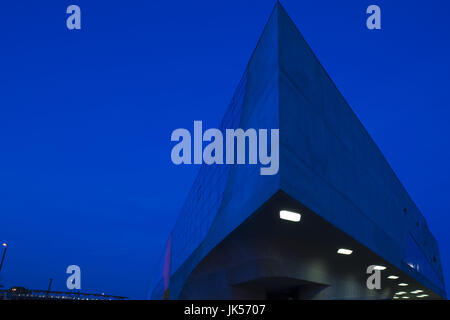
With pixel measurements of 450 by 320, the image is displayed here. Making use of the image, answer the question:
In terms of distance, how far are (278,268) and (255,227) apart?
2.15 metres

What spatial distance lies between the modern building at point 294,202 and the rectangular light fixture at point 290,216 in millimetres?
32

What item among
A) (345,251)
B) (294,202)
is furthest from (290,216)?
(345,251)

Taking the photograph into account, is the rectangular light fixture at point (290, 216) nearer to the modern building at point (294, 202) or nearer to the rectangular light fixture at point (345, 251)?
the modern building at point (294, 202)

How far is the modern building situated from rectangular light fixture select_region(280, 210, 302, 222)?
0.10 ft

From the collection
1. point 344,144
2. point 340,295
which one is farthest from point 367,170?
point 340,295

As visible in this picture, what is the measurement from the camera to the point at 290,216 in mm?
8945

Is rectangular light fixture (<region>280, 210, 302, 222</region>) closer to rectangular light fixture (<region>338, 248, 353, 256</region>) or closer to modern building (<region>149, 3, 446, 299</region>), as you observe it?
modern building (<region>149, 3, 446, 299</region>)

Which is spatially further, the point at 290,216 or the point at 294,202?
the point at 290,216

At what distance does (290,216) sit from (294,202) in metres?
0.99

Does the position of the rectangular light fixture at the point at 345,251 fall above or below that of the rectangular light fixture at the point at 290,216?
below

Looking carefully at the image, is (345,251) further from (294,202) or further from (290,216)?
(294,202)

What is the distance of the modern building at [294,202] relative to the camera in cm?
886

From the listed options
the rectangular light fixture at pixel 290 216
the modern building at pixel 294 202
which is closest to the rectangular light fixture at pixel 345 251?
the modern building at pixel 294 202
